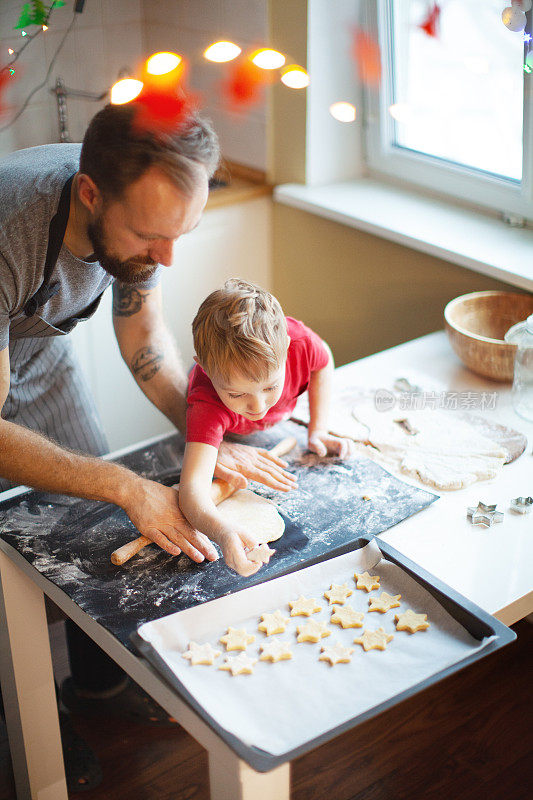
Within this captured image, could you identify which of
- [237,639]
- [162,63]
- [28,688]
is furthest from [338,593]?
[162,63]

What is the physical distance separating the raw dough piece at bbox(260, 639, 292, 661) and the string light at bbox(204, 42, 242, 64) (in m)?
1.77

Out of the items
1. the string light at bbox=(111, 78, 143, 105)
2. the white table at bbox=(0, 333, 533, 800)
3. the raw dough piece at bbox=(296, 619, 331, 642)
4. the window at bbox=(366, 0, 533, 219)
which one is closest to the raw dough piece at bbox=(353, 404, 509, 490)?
the white table at bbox=(0, 333, 533, 800)

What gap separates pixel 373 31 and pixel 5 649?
1.75 metres

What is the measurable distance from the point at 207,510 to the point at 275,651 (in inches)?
9.7

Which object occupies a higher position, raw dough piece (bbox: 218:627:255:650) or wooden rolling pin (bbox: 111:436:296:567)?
wooden rolling pin (bbox: 111:436:296:567)

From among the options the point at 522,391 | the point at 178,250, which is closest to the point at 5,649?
the point at 522,391

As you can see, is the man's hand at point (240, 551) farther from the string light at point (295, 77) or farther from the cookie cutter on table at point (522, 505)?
the string light at point (295, 77)

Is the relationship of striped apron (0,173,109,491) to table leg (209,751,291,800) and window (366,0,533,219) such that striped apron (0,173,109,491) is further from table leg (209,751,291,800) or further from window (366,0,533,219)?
window (366,0,533,219)

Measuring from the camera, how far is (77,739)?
1583 millimetres

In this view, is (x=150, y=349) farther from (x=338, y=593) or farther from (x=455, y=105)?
(x=455, y=105)

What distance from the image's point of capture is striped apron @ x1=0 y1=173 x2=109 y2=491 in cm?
142

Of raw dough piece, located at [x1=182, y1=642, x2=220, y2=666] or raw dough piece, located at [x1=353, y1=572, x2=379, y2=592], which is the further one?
raw dough piece, located at [x1=353, y1=572, x2=379, y2=592]

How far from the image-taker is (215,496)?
121 cm

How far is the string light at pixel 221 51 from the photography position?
219cm
